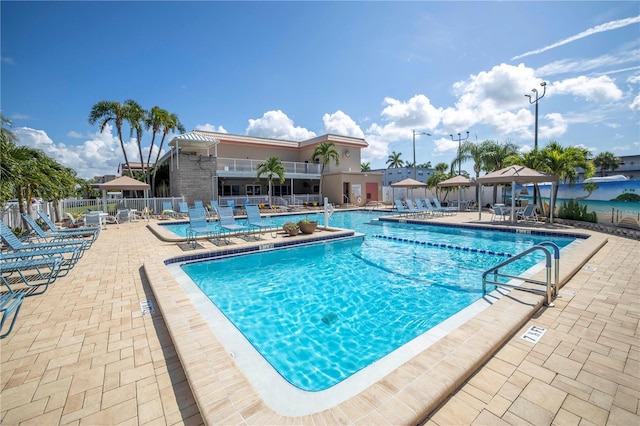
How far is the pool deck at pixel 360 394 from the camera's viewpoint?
2008mm

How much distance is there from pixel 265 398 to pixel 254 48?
548 inches

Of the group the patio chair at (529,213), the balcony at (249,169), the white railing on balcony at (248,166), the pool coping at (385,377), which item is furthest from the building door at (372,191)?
the pool coping at (385,377)

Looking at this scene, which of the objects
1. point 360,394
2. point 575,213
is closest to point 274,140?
point 575,213

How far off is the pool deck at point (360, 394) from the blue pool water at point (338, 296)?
1057 mm

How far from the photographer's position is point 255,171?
22484 millimetres

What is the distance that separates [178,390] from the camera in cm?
236

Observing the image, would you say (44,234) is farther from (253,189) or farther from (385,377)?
(253,189)

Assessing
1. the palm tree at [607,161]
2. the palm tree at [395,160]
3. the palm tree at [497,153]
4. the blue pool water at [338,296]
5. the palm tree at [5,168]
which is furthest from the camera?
the palm tree at [395,160]

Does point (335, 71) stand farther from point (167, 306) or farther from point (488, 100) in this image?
point (167, 306)

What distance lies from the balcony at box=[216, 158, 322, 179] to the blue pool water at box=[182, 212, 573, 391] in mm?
14208

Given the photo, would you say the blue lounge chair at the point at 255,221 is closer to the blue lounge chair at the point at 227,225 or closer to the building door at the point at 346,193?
the blue lounge chair at the point at 227,225

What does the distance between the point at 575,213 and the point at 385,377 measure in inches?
565

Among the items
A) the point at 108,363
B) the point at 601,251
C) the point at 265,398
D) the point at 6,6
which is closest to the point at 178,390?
the point at 265,398

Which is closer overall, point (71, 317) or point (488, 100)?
point (71, 317)
